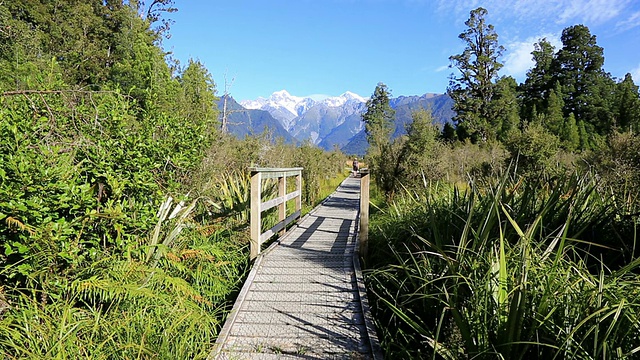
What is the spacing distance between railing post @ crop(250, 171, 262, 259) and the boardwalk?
0.18 meters

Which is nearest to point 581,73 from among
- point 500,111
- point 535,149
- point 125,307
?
point 500,111

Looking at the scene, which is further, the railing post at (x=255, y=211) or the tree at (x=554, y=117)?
the tree at (x=554, y=117)

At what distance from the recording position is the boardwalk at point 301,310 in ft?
9.51

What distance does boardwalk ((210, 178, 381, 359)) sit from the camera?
290 centimetres

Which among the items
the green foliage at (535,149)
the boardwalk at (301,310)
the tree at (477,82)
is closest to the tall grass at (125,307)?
the boardwalk at (301,310)

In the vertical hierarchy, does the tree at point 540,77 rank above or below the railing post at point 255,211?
above

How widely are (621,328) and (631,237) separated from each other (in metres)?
1.50

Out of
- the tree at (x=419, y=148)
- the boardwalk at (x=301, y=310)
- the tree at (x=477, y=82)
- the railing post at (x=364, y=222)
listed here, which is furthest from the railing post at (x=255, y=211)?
the tree at (x=477, y=82)

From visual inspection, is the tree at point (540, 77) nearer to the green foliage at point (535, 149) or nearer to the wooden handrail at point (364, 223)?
the green foliage at point (535, 149)

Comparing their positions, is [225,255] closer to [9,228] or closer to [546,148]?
[9,228]

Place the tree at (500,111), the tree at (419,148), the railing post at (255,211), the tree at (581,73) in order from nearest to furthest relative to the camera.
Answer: the railing post at (255,211), the tree at (419,148), the tree at (500,111), the tree at (581,73)

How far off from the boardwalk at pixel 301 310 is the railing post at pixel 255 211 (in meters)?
0.18

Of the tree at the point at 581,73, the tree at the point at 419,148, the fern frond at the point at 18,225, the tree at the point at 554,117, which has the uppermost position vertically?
the tree at the point at 581,73

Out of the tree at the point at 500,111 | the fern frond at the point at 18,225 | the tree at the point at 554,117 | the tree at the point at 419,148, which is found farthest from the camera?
the tree at the point at 500,111
